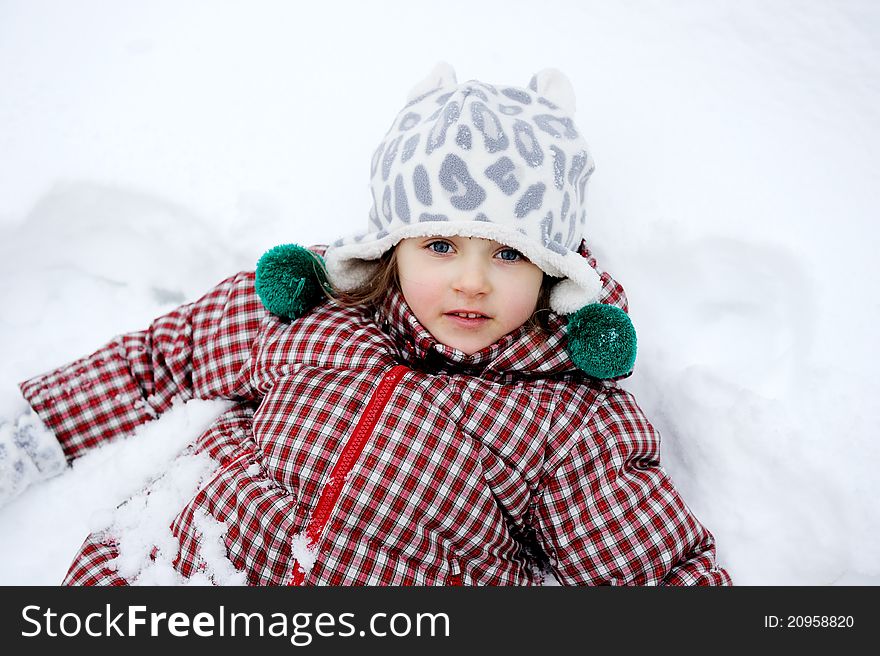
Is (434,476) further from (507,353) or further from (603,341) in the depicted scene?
(603,341)

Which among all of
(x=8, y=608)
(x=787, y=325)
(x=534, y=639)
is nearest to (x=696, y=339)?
(x=787, y=325)

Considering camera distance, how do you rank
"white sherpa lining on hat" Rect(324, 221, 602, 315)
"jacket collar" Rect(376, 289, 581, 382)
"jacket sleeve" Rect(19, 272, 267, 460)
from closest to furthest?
"white sherpa lining on hat" Rect(324, 221, 602, 315) → "jacket collar" Rect(376, 289, 581, 382) → "jacket sleeve" Rect(19, 272, 267, 460)

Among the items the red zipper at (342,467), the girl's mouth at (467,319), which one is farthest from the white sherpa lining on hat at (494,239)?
the red zipper at (342,467)

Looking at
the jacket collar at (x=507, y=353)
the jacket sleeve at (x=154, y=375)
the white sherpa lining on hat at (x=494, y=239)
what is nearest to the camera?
the white sherpa lining on hat at (x=494, y=239)

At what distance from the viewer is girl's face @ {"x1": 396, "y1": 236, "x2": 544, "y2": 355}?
1.09m

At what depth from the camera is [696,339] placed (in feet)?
4.50

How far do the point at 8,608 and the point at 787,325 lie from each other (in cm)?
149

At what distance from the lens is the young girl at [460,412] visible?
42.8 inches

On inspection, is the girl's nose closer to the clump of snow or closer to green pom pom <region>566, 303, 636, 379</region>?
green pom pom <region>566, 303, 636, 379</region>

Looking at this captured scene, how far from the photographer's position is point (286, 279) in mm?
1256

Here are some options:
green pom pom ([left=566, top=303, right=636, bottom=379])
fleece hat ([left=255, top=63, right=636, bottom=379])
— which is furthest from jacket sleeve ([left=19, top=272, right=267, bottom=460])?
green pom pom ([left=566, top=303, right=636, bottom=379])

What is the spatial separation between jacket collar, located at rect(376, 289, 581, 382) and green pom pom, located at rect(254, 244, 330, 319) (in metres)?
0.19

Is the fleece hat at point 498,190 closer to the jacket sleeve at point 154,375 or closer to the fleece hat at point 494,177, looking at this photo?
the fleece hat at point 494,177

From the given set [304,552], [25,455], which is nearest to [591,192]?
[304,552]
